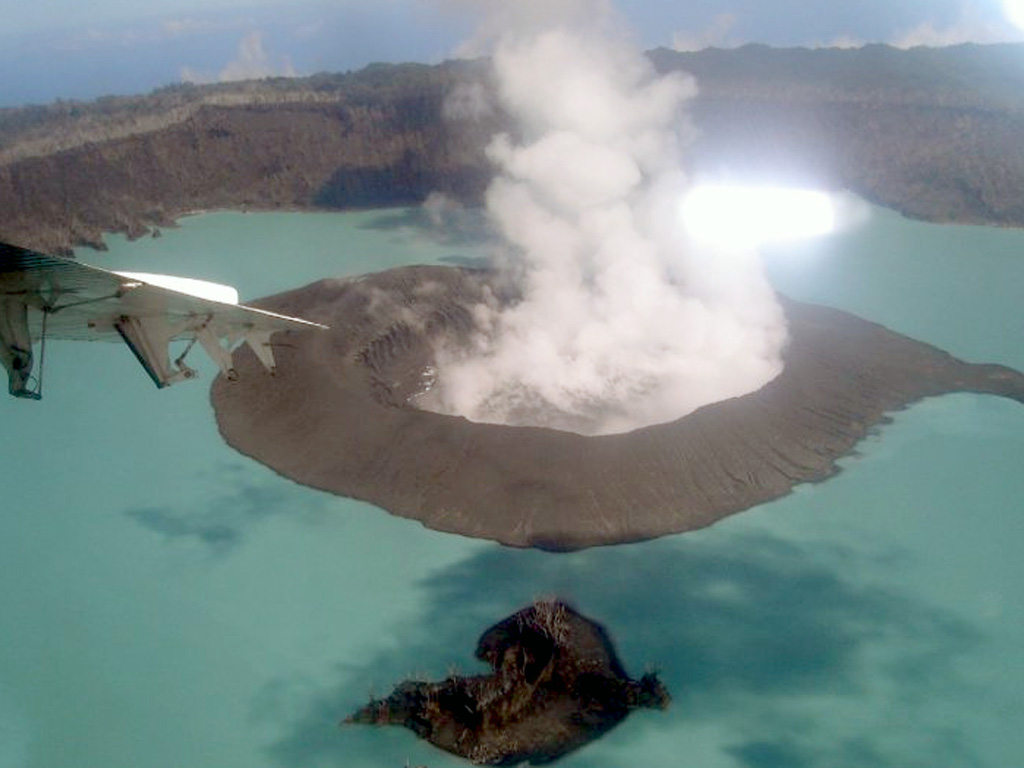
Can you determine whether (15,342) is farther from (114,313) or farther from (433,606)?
(433,606)

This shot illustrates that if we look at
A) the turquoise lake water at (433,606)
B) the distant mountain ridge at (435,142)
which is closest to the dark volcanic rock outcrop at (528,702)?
the turquoise lake water at (433,606)

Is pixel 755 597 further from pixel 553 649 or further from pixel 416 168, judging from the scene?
pixel 416 168

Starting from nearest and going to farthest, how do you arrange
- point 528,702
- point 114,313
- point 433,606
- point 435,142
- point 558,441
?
point 114,313, point 528,702, point 433,606, point 558,441, point 435,142

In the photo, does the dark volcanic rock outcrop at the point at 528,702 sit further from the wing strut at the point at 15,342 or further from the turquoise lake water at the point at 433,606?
the wing strut at the point at 15,342

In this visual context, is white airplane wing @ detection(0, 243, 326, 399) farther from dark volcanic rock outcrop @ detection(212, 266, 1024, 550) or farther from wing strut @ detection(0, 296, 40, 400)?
dark volcanic rock outcrop @ detection(212, 266, 1024, 550)

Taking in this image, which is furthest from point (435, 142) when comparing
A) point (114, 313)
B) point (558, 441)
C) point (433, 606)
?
point (114, 313)
